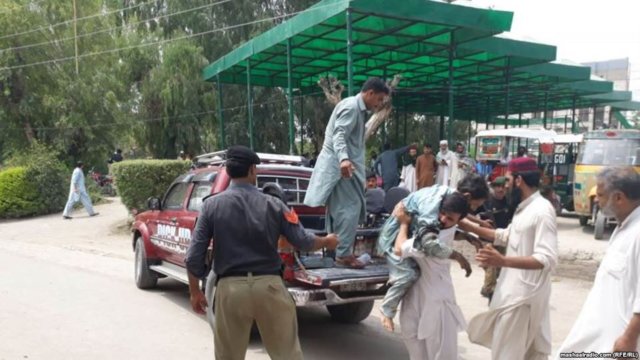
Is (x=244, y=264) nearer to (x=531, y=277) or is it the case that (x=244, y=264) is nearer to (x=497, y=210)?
(x=531, y=277)

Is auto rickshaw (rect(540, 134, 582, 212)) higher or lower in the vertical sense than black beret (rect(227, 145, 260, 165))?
lower

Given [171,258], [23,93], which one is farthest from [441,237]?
[23,93]

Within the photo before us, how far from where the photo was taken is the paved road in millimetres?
4938

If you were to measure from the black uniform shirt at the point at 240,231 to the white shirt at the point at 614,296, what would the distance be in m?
1.68

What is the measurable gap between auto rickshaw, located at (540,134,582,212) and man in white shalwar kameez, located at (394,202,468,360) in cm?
1136

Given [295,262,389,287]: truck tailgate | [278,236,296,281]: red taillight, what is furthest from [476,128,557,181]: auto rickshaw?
[278,236,296,281]: red taillight

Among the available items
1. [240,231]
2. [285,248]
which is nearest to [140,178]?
[285,248]

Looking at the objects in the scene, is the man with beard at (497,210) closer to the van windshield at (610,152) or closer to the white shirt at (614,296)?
the white shirt at (614,296)

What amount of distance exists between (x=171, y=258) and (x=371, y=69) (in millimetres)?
11709

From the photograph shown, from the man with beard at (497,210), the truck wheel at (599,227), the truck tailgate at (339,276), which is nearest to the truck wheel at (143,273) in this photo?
the truck tailgate at (339,276)

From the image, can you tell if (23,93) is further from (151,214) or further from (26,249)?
(151,214)

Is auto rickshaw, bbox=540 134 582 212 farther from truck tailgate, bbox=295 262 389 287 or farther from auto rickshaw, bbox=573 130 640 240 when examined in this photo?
truck tailgate, bbox=295 262 389 287

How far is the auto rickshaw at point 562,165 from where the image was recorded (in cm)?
1420

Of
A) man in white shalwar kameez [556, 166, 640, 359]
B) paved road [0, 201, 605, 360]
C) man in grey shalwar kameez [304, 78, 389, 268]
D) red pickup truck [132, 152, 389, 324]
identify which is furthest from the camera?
paved road [0, 201, 605, 360]
